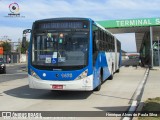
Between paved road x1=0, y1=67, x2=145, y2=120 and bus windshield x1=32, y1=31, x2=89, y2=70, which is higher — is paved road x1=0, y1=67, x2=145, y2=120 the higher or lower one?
the lower one

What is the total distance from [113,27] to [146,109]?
31600 mm

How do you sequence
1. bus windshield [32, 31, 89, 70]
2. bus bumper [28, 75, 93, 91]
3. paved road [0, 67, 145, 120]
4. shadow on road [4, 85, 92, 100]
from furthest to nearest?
1. shadow on road [4, 85, 92, 100]
2. bus windshield [32, 31, 89, 70]
3. bus bumper [28, 75, 93, 91]
4. paved road [0, 67, 145, 120]

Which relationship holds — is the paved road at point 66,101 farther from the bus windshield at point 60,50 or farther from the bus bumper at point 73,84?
the bus windshield at point 60,50

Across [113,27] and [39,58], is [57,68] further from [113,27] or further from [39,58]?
[113,27]

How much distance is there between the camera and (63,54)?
13703 mm

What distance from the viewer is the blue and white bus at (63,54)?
1354 cm

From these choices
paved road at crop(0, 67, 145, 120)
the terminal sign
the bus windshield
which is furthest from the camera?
the terminal sign

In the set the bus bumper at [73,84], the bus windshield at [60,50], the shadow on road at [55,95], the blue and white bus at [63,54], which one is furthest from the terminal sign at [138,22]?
the bus bumper at [73,84]

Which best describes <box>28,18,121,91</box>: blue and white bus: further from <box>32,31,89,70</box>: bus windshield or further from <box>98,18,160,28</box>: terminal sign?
<box>98,18,160,28</box>: terminal sign

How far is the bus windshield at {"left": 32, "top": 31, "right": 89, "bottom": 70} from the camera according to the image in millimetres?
13633

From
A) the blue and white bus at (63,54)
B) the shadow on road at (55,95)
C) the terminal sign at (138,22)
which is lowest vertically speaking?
the shadow on road at (55,95)

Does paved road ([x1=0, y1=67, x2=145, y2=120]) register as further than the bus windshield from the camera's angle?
No

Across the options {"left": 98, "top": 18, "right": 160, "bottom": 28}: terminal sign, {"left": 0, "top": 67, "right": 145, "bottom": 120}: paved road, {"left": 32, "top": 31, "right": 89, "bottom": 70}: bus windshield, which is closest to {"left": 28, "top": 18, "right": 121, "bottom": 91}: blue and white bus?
{"left": 32, "top": 31, "right": 89, "bottom": 70}: bus windshield

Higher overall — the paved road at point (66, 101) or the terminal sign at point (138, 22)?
the terminal sign at point (138, 22)
